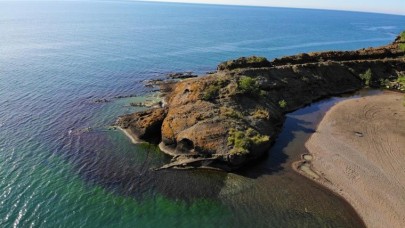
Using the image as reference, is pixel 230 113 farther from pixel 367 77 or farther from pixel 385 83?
pixel 385 83

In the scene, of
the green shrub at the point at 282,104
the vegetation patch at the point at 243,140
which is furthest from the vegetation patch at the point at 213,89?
the green shrub at the point at 282,104

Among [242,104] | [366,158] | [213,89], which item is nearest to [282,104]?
[242,104]

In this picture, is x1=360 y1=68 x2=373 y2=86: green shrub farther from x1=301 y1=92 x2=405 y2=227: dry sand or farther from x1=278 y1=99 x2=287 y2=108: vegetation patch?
x1=278 y1=99 x2=287 y2=108: vegetation patch

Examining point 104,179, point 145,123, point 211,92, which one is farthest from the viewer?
point 211,92

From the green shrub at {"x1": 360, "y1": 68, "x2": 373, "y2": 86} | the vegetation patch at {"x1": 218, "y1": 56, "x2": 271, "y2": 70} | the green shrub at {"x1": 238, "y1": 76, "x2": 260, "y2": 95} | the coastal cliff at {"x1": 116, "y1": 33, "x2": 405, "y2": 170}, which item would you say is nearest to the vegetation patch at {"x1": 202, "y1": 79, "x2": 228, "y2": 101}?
the coastal cliff at {"x1": 116, "y1": 33, "x2": 405, "y2": 170}

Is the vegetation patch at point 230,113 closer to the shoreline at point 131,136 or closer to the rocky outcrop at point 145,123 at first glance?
the rocky outcrop at point 145,123

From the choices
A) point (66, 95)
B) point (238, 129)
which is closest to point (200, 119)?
point (238, 129)

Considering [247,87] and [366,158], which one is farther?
[247,87]

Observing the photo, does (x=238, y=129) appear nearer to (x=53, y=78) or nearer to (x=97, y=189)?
(x=97, y=189)
